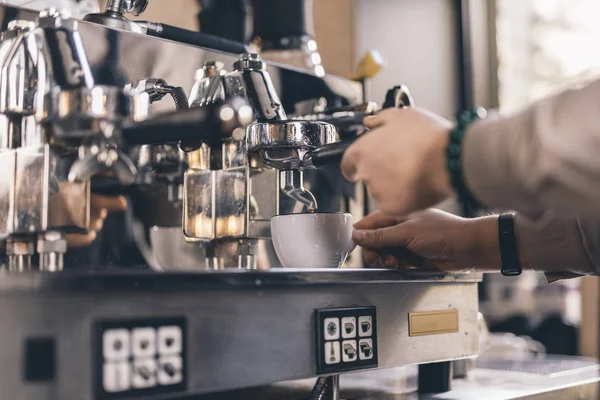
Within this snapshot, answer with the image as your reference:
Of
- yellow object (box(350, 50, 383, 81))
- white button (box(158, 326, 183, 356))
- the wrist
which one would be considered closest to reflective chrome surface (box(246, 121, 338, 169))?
the wrist

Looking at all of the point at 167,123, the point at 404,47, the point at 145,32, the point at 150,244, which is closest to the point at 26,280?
the point at 167,123

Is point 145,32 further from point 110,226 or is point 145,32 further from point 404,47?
point 404,47

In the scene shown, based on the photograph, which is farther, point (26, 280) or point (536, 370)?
point (536, 370)

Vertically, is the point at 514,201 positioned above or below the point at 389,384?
above

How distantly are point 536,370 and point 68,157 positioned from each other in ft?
3.04

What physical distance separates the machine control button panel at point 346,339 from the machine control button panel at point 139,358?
0.19 meters

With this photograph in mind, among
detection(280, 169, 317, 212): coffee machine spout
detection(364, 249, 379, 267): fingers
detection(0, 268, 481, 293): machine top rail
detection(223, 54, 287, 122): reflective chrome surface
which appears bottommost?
detection(0, 268, 481, 293): machine top rail

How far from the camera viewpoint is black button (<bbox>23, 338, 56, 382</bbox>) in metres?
0.63

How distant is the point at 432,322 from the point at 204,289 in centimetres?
39

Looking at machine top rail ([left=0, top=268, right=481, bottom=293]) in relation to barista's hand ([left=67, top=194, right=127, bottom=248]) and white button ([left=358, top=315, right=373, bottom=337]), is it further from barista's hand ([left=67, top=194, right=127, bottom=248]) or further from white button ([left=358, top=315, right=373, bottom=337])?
barista's hand ([left=67, top=194, right=127, bottom=248])

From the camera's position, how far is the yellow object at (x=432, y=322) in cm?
97

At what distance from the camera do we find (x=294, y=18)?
5.07 ft

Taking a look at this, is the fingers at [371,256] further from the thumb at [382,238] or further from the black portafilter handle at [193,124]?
the black portafilter handle at [193,124]

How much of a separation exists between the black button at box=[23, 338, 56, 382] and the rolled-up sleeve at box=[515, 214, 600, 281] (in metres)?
0.70
